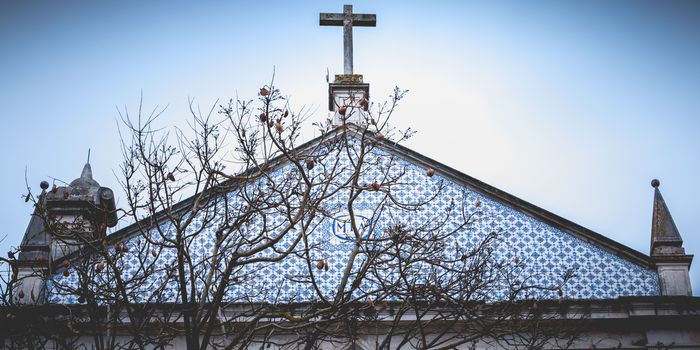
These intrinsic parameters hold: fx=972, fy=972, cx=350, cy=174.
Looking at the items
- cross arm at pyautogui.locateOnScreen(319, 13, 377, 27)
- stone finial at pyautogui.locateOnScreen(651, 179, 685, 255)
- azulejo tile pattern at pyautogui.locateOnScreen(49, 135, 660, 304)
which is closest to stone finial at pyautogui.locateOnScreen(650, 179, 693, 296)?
stone finial at pyautogui.locateOnScreen(651, 179, 685, 255)

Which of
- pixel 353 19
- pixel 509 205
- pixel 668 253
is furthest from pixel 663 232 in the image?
pixel 353 19

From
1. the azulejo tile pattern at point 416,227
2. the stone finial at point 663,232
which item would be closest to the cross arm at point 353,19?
the azulejo tile pattern at point 416,227

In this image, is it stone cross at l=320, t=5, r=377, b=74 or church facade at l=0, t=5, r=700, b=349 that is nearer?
church facade at l=0, t=5, r=700, b=349

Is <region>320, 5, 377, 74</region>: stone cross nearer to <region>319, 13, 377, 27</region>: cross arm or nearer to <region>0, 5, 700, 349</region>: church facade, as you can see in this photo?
<region>319, 13, 377, 27</region>: cross arm

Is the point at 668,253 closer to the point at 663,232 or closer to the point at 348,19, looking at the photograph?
the point at 663,232

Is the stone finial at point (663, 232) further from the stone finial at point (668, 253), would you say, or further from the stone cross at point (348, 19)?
the stone cross at point (348, 19)

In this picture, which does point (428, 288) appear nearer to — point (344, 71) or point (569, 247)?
point (569, 247)

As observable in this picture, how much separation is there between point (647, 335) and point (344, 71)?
6.75 metres

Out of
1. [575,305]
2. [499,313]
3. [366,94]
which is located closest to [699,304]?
[575,305]

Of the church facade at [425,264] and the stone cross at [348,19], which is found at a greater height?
the stone cross at [348,19]

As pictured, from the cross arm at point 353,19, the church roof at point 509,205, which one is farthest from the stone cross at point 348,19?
the church roof at point 509,205

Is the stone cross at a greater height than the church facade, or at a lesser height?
greater

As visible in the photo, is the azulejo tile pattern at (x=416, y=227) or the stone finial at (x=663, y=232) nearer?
the azulejo tile pattern at (x=416, y=227)

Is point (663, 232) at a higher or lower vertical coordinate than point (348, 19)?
→ lower
